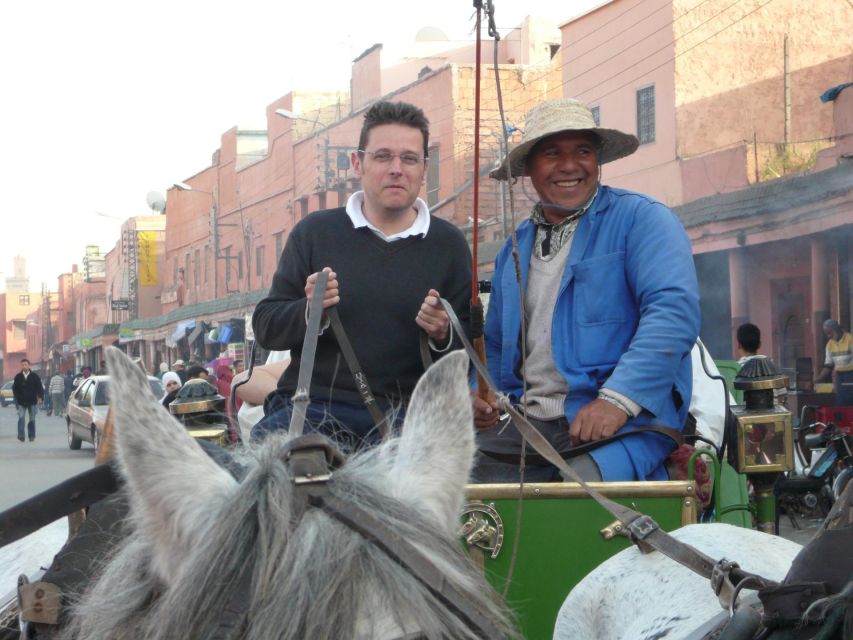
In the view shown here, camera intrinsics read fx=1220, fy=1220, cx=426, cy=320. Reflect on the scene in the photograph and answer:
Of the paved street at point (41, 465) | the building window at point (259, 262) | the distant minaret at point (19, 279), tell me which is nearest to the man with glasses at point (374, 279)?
the paved street at point (41, 465)

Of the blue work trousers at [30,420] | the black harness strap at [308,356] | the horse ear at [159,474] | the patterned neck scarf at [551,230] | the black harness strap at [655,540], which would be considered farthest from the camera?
the blue work trousers at [30,420]

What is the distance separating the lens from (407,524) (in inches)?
80.7

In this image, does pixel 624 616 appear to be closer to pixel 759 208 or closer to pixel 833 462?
pixel 833 462

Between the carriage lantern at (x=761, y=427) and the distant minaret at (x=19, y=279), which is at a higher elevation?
the distant minaret at (x=19, y=279)

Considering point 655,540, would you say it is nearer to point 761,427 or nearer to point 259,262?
point 761,427

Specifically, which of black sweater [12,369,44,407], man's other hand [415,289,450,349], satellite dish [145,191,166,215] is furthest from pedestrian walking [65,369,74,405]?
man's other hand [415,289,450,349]

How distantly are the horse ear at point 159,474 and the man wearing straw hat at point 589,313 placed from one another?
154cm

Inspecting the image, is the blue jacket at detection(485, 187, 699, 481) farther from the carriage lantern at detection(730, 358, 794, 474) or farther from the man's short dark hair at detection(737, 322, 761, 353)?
the man's short dark hair at detection(737, 322, 761, 353)

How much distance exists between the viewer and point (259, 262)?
43219 mm

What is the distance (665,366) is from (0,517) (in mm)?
1864

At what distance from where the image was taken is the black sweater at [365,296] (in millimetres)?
3779

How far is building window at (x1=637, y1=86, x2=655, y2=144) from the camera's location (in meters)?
23.9

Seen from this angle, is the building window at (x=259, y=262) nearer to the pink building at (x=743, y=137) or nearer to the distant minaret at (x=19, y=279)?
the pink building at (x=743, y=137)

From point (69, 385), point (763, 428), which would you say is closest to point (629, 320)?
point (763, 428)
